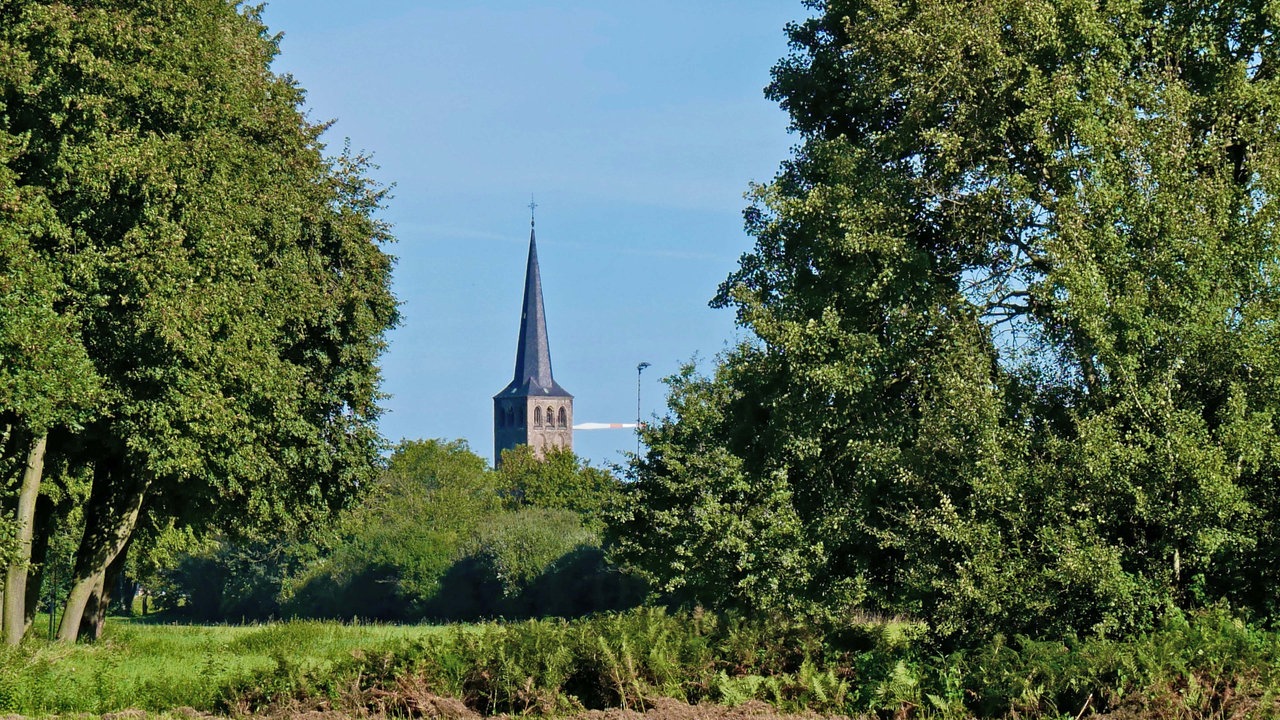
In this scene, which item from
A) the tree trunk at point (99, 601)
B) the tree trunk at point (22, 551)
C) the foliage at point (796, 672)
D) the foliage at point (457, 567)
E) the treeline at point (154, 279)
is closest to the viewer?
the foliage at point (796, 672)

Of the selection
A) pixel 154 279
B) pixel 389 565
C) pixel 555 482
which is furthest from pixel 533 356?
pixel 154 279

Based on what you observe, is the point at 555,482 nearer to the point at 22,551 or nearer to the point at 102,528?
the point at 102,528

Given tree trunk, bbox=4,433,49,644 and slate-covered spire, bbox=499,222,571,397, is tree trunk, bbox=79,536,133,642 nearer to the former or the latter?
tree trunk, bbox=4,433,49,644

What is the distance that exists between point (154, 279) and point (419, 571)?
64.3 m

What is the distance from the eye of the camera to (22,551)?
21594mm

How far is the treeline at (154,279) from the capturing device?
20.6m

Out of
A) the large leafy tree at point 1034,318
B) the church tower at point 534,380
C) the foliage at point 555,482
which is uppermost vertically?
the church tower at point 534,380

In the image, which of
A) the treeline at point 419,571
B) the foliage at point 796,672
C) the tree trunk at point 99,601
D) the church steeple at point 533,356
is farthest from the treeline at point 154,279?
the church steeple at point 533,356

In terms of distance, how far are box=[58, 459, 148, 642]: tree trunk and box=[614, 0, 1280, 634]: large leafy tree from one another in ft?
43.6

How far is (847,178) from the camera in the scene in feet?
67.7

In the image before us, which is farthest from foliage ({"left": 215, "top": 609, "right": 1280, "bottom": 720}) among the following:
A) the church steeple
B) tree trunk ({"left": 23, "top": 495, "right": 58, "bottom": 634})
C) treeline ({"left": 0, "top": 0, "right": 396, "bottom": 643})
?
the church steeple

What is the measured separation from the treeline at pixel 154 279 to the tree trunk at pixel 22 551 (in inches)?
2.0

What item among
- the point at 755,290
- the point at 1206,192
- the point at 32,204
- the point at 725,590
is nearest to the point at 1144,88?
the point at 1206,192

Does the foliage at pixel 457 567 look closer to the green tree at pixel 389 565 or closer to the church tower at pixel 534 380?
the green tree at pixel 389 565
